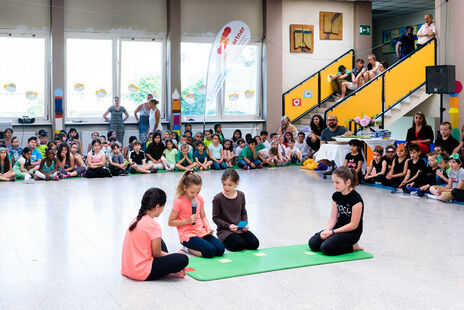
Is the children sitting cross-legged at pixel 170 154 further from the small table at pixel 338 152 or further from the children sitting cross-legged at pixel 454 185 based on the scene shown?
the children sitting cross-legged at pixel 454 185

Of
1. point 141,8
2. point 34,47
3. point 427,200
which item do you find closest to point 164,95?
point 141,8

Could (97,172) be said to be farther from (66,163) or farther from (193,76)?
(193,76)

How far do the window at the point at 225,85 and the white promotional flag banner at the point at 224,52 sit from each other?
2280 millimetres

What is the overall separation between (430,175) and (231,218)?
4617 millimetres

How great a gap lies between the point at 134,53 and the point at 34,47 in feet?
8.24

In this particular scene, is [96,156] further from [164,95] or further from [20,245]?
[20,245]

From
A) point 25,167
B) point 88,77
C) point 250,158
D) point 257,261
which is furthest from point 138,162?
point 257,261

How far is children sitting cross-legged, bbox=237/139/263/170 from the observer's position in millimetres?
13156

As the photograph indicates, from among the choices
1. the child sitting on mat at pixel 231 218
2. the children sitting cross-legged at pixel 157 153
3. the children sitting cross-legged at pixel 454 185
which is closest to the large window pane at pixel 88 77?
the children sitting cross-legged at pixel 157 153

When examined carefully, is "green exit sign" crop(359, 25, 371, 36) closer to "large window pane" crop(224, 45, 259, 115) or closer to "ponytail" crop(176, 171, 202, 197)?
"large window pane" crop(224, 45, 259, 115)

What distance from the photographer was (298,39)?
16.4 m

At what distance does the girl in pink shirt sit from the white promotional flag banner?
27.2 ft

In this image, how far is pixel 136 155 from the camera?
12445mm

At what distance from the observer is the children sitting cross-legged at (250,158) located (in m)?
13.2
